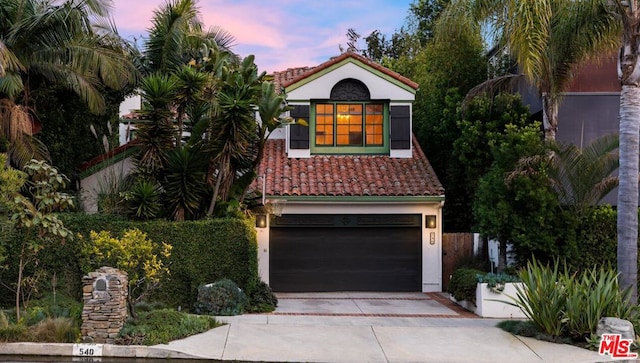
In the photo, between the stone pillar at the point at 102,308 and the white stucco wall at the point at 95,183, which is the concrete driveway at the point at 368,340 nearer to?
the stone pillar at the point at 102,308

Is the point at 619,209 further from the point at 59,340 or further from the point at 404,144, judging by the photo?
the point at 59,340

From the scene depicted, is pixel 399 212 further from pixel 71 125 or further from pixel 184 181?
pixel 71 125

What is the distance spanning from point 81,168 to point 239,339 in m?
9.95

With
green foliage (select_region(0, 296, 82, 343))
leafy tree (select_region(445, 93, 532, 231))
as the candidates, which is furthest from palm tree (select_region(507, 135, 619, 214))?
green foliage (select_region(0, 296, 82, 343))

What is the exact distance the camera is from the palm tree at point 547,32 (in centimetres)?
1379

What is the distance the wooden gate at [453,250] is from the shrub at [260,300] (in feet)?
21.4

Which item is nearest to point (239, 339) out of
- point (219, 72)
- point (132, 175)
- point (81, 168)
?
point (132, 175)

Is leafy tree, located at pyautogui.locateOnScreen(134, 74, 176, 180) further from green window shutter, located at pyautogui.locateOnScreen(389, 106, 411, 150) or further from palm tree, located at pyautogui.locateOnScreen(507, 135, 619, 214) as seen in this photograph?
palm tree, located at pyautogui.locateOnScreen(507, 135, 619, 214)

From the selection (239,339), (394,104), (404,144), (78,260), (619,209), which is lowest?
(239,339)

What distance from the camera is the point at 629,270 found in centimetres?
1258

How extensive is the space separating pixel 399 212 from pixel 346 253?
6.91ft

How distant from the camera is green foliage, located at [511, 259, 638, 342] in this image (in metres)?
11.2

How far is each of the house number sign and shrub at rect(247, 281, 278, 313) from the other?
4.62m

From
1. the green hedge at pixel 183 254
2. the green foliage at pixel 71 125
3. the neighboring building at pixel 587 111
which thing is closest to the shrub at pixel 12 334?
the green hedge at pixel 183 254
